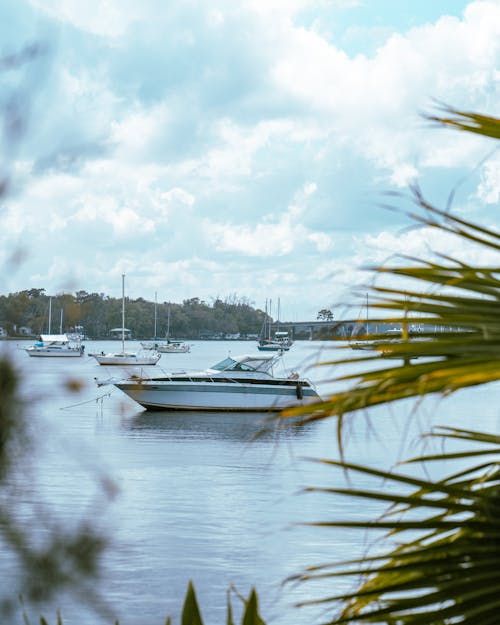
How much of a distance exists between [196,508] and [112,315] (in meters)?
5.49

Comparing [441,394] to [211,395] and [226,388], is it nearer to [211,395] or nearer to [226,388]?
[226,388]

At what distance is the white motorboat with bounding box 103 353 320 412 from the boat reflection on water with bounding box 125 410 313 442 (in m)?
0.53

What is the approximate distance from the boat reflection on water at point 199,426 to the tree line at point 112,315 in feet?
11.7

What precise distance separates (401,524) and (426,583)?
0.12 metres

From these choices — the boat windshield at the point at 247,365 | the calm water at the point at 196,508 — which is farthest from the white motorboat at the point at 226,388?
the calm water at the point at 196,508

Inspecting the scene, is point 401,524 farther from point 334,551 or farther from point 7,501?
point 334,551

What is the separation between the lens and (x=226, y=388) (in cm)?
3142

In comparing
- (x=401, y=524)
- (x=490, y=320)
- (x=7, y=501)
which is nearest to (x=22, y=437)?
(x=7, y=501)

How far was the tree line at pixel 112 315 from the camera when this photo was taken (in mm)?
2928

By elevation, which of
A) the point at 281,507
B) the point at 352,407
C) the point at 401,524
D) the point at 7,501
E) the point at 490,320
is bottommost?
the point at 281,507

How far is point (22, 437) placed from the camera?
257 centimetres

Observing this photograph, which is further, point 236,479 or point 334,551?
point 236,479

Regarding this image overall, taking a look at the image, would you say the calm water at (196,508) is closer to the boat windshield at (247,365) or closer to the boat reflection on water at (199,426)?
the boat reflection on water at (199,426)

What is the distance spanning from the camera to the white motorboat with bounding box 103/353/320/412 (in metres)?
30.9
